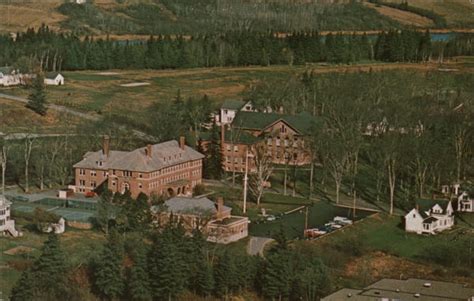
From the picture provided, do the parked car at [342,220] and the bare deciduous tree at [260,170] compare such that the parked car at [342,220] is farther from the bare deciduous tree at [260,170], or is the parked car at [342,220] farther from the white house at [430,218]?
the bare deciduous tree at [260,170]

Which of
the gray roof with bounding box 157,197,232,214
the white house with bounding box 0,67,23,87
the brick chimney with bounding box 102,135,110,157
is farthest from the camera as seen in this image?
the white house with bounding box 0,67,23,87

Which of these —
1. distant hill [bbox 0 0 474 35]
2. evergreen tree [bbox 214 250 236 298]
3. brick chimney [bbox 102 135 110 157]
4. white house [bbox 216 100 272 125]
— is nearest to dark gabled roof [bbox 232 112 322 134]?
white house [bbox 216 100 272 125]

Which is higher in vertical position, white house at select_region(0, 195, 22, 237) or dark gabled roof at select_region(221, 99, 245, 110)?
white house at select_region(0, 195, 22, 237)

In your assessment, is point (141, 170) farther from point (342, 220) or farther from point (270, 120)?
point (270, 120)

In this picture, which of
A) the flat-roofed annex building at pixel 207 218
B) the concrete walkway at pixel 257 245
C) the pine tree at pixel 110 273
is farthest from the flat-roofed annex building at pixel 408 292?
the flat-roofed annex building at pixel 207 218

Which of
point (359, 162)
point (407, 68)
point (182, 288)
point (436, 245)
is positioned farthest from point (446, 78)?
point (182, 288)

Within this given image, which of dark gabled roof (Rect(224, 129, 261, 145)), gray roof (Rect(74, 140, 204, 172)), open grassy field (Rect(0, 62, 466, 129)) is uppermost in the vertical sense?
gray roof (Rect(74, 140, 204, 172))

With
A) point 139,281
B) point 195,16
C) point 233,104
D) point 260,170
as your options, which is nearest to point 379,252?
point 260,170

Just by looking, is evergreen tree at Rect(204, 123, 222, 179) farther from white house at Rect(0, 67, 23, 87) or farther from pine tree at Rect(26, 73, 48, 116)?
white house at Rect(0, 67, 23, 87)
